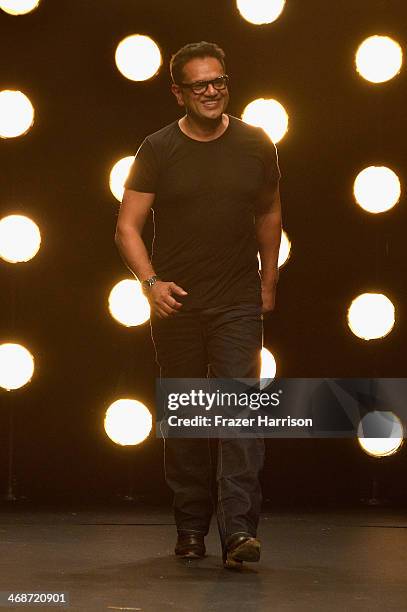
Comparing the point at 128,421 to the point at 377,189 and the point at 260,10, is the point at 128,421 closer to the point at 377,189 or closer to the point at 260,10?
the point at 377,189

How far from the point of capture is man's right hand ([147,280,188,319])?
3561 mm

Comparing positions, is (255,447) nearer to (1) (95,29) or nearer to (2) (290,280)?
(2) (290,280)

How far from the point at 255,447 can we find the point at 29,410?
1.72 m

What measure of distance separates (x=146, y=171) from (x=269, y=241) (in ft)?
1.36

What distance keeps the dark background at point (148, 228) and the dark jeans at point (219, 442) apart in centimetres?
123

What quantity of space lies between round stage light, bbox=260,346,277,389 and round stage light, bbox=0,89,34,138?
124 centimetres

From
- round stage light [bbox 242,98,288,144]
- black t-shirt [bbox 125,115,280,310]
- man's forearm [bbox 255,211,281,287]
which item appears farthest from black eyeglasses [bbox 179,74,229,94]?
round stage light [bbox 242,98,288,144]

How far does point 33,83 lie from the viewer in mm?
4988

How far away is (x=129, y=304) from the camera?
494cm

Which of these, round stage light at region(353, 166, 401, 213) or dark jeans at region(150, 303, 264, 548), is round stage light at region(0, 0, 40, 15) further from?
dark jeans at region(150, 303, 264, 548)

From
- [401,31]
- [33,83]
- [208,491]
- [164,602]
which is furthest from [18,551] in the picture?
[401,31]

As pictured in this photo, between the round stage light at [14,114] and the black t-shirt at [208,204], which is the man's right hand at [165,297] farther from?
the round stage light at [14,114]

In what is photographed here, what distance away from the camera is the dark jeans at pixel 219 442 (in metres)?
3.47

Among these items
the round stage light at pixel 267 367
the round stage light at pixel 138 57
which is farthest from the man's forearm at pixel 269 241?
the round stage light at pixel 138 57
